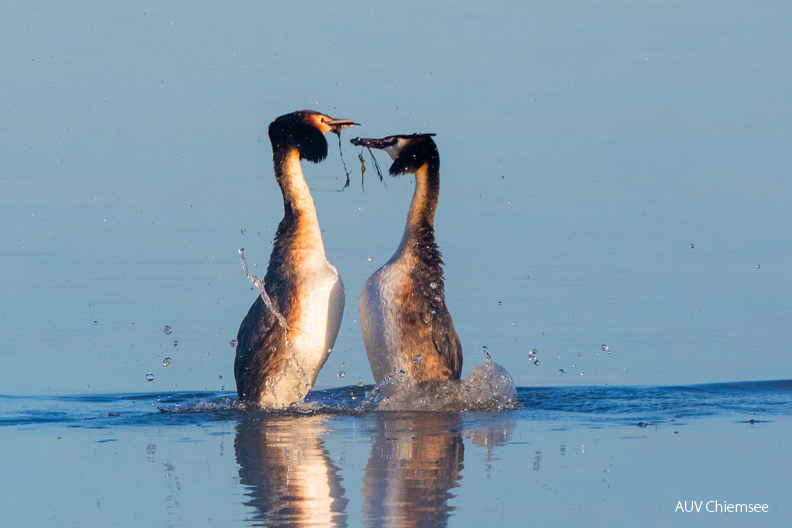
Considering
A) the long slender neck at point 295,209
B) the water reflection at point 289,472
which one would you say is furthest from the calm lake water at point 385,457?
the long slender neck at point 295,209

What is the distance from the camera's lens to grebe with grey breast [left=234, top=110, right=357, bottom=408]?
408 inches

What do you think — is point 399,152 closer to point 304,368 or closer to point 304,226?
point 304,226

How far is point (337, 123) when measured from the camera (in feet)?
37.1

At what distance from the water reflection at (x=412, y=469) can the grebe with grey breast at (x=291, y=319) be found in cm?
97

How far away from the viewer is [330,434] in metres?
8.91

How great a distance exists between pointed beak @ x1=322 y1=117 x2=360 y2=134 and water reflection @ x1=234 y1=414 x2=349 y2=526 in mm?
2800

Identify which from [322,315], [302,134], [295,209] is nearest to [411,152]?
[302,134]

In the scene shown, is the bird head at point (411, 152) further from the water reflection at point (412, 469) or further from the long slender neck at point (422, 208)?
the water reflection at point (412, 469)

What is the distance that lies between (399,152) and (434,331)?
5.44ft

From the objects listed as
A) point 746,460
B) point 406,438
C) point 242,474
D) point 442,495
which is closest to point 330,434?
point 406,438

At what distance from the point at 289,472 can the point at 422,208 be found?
12.4ft

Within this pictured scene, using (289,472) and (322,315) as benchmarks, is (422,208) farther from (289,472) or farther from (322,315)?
(289,472)

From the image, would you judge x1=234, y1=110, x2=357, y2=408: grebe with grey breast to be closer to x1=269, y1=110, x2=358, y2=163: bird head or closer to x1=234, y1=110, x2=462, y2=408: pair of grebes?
x1=234, y1=110, x2=462, y2=408: pair of grebes

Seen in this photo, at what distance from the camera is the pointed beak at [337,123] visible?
11.3 metres
